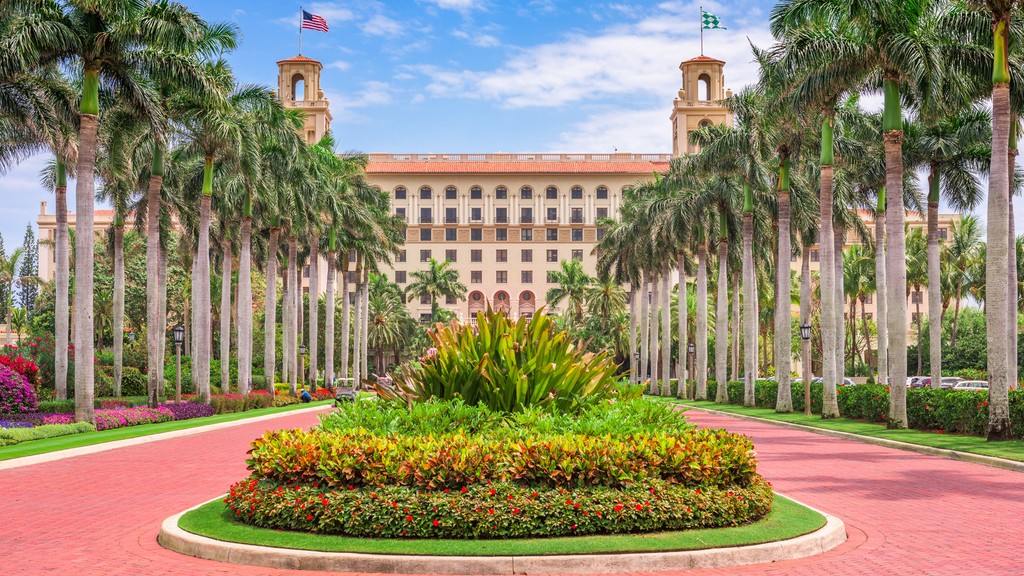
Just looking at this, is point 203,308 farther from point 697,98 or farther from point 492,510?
point 697,98

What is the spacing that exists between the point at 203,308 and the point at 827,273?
2425 cm

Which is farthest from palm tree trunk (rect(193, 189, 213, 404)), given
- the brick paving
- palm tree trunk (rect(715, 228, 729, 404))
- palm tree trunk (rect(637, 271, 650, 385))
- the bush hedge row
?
palm tree trunk (rect(637, 271, 650, 385))

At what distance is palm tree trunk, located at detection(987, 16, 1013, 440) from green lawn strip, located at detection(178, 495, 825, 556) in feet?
47.0

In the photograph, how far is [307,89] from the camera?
396ft

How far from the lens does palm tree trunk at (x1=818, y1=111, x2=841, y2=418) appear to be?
32.9 meters

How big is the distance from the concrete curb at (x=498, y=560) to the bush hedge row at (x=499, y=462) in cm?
105

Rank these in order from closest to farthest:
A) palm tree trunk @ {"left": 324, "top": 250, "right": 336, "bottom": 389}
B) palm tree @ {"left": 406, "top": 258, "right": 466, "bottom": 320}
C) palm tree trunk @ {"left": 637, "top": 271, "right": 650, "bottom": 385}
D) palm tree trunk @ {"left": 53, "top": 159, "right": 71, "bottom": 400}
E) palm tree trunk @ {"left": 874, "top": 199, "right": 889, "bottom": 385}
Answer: palm tree trunk @ {"left": 53, "top": 159, "right": 71, "bottom": 400} → palm tree trunk @ {"left": 874, "top": 199, "right": 889, "bottom": 385} → palm tree trunk @ {"left": 324, "top": 250, "right": 336, "bottom": 389} → palm tree trunk @ {"left": 637, "top": 271, "right": 650, "bottom": 385} → palm tree @ {"left": 406, "top": 258, "right": 466, "bottom": 320}

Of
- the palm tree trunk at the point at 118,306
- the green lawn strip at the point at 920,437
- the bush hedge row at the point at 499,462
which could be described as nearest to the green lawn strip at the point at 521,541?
the bush hedge row at the point at 499,462

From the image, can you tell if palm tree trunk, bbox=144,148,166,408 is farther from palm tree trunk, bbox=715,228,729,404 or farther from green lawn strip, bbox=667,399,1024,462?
palm tree trunk, bbox=715,228,729,404

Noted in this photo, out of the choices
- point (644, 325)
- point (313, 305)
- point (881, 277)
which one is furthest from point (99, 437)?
point (644, 325)

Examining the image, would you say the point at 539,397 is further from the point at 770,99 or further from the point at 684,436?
the point at 770,99

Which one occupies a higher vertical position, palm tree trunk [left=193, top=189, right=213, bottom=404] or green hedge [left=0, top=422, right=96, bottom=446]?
palm tree trunk [left=193, top=189, right=213, bottom=404]

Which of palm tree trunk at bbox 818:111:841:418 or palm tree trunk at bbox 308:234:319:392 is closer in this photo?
palm tree trunk at bbox 818:111:841:418

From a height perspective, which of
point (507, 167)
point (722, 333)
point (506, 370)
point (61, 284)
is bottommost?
point (722, 333)
